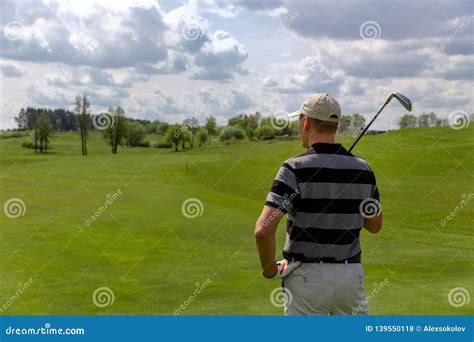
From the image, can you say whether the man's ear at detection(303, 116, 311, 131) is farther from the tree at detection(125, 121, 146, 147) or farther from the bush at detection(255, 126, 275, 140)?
the bush at detection(255, 126, 275, 140)

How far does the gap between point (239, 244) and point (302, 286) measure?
47.5 feet

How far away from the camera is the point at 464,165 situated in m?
40.2

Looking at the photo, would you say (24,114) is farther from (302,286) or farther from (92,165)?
(302,286)

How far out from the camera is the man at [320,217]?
4234 mm

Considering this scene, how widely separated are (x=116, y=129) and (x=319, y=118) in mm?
37371

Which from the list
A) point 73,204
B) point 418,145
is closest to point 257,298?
point 73,204

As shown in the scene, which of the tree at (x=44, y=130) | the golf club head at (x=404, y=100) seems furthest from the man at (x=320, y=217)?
the tree at (x=44, y=130)

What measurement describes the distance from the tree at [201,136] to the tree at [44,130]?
10.1 meters

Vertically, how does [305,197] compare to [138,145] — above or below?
above

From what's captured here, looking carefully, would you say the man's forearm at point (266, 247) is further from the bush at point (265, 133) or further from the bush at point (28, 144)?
the bush at point (28, 144)
